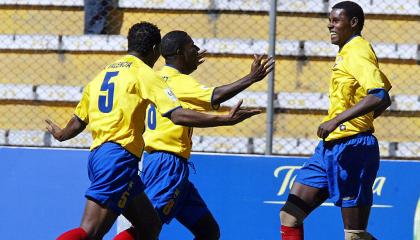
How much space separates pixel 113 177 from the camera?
6.01 meters

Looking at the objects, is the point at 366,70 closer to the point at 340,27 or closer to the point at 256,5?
the point at 340,27

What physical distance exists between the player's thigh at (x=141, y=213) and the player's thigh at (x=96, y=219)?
202 millimetres

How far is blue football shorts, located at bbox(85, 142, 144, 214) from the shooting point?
19.6ft

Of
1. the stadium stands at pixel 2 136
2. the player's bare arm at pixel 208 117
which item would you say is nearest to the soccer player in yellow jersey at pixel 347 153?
the player's bare arm at pixel 208 117

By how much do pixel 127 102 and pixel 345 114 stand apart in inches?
57.7

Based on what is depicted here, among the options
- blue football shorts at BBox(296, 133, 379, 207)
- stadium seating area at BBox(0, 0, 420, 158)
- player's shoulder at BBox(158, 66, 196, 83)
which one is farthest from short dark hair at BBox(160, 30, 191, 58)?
stadium seating area at BBox(0, 0, 420, 158)

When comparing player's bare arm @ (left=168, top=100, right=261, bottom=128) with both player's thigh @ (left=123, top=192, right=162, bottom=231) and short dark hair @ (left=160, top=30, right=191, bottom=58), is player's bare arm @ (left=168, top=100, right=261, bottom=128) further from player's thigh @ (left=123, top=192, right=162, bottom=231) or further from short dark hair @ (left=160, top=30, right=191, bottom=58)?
short dark hair @ (left=160, top=30, right=191, bottom=58)

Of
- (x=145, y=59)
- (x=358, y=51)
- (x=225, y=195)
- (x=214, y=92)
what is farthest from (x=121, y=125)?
(x=225, y=195)

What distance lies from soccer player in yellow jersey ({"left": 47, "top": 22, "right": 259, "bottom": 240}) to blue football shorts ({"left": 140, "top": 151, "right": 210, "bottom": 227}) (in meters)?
0.54

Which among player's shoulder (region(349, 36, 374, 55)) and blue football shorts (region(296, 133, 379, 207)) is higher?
player's shoulder (region(349, 36, 374, 55))

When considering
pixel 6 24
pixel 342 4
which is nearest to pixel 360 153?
pixel 342 4

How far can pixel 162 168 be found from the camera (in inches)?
270

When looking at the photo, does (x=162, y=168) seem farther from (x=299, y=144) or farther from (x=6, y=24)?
(x=6, y=24)

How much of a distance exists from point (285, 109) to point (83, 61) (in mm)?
2486
